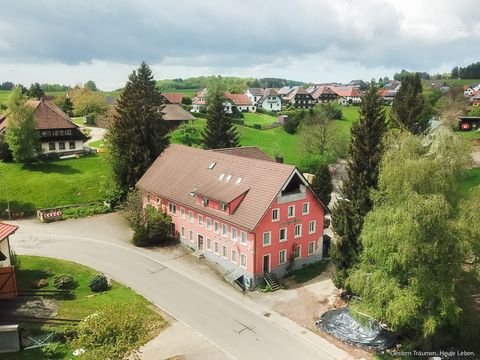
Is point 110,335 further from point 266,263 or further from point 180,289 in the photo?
point 266,263

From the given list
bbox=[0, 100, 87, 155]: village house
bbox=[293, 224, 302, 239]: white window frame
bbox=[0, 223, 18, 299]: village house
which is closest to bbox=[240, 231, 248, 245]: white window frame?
bbox=[293, 224, 302, 239]: white window frame

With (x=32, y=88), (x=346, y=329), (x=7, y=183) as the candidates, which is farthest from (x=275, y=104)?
(x=346, y=329)

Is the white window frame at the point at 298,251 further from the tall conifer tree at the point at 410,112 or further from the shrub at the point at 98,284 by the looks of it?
the tall conifer tree at the point at 410,112

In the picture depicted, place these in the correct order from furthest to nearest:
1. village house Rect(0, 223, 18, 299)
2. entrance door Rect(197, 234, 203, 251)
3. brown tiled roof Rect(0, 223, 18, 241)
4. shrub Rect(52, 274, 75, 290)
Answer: entrance door Rect(197, 234, 203, 251) < shrub Rect(52, 274, 75, 290) < village house Rect(0, 223, 18, 299) < brown tiled roof Rect(0, 223, 18, 241)

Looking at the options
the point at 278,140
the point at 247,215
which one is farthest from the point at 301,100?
the point at 247,215

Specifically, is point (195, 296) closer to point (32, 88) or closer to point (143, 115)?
point (143, 115)

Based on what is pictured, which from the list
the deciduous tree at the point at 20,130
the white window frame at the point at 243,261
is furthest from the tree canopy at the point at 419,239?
the deciduous tree at the point at 20,130

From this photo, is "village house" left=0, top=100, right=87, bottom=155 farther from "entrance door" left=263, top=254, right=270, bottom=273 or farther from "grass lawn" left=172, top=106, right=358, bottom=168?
"entrance door" left=263, top=254, right=270, bottom=273
